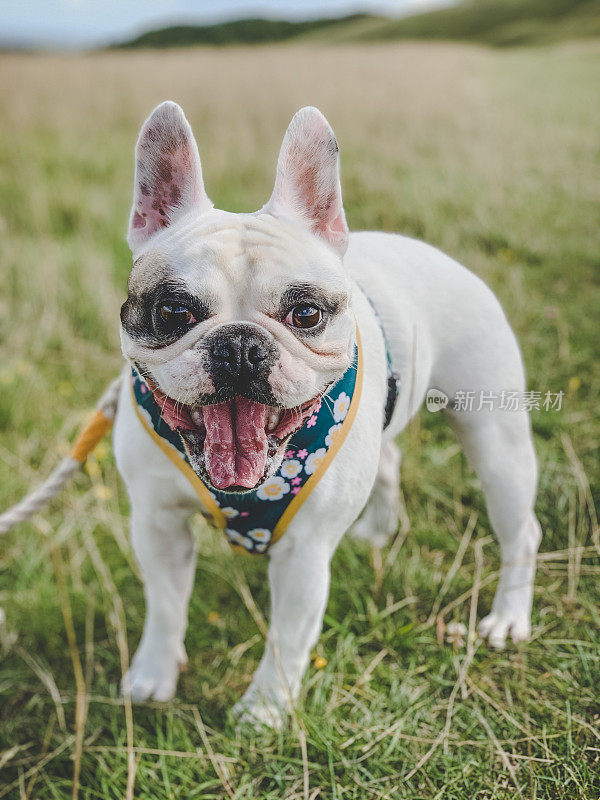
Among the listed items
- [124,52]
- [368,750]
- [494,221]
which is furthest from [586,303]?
[124,52]

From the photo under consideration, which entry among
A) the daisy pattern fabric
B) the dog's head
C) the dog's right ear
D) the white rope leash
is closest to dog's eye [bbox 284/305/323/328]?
the dog's head

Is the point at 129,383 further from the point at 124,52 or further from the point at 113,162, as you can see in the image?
the point at 124,52

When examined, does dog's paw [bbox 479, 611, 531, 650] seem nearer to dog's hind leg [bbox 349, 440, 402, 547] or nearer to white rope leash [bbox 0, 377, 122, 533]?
dog's hind leg [bbox 349, 440, 402, 547]

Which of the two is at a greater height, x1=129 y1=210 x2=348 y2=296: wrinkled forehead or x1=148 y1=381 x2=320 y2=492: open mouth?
x1=129 y1=210 x2=348 y2=296: wrinkled forehead

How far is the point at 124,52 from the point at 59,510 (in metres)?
7.18

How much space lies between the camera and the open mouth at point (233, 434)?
1.47m

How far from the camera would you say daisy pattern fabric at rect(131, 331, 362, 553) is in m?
1.70

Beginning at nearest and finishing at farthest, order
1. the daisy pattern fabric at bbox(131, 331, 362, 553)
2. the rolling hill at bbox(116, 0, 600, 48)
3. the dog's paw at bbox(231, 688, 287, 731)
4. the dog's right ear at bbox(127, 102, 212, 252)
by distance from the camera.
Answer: the dog's right ear at bbox(127, 102, 212, 252) → the daisy pattern fabric at bbox(131, 331, 362, 553) → the dog's paw at bbox(231, 688, 287, 731) → the rolling hill at bbox(116, 0, 600, 48)

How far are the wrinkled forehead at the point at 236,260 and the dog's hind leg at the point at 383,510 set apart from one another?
1461mm

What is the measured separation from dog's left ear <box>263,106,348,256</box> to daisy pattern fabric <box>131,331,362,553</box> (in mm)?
320

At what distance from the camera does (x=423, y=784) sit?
185 centimetres

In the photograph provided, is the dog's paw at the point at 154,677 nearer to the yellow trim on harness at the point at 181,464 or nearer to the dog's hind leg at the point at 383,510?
the yellow trim on harness at the point at 181,464

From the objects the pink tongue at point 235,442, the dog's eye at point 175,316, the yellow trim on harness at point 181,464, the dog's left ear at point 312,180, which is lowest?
the yellow trim on harness at point 181,464

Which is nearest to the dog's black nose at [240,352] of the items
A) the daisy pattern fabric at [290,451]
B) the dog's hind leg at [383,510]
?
the daisy pattern fabric at [290,451]
